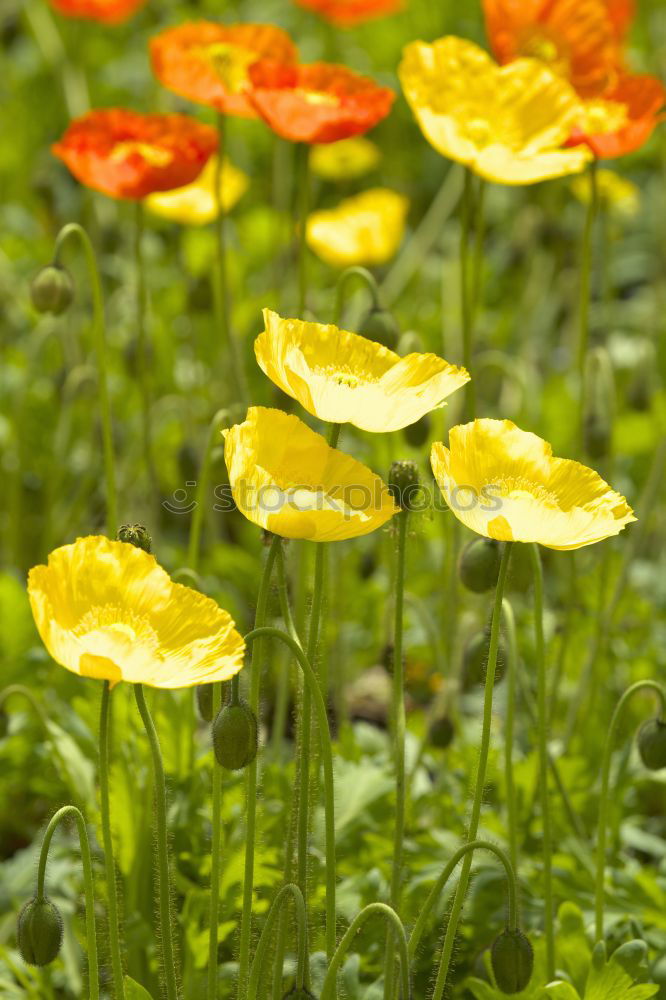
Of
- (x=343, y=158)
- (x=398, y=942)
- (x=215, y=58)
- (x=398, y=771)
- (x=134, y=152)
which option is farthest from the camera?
(x=343, y=158)

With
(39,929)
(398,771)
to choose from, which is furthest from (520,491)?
(39,929)

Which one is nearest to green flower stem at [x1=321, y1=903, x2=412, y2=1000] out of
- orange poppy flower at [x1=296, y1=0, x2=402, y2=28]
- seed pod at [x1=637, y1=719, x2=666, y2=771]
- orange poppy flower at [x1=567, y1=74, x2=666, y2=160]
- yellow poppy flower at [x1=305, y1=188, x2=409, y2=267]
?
seed pod at [x1=637, y1=719, x2=666, y2=771]

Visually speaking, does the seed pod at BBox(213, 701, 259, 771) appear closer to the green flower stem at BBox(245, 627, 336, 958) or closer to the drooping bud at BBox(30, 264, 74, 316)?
the green flower stem at BBox(245, 627, 336, 958)

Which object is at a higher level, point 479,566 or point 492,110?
point 492,110

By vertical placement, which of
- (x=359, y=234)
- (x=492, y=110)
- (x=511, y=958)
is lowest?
(x=359, y=234)

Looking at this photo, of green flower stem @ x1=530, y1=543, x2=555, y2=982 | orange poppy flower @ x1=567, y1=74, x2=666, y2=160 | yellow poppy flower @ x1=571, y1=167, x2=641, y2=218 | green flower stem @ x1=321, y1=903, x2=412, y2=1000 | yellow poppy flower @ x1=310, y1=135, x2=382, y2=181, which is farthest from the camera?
yellow poppy flower @ x1=310, y1=135, x2=382, y2=181

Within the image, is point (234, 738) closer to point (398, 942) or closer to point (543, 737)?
point (398, 942)

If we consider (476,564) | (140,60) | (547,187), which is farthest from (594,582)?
(140,60)

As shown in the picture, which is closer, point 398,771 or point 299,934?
point 299,934
